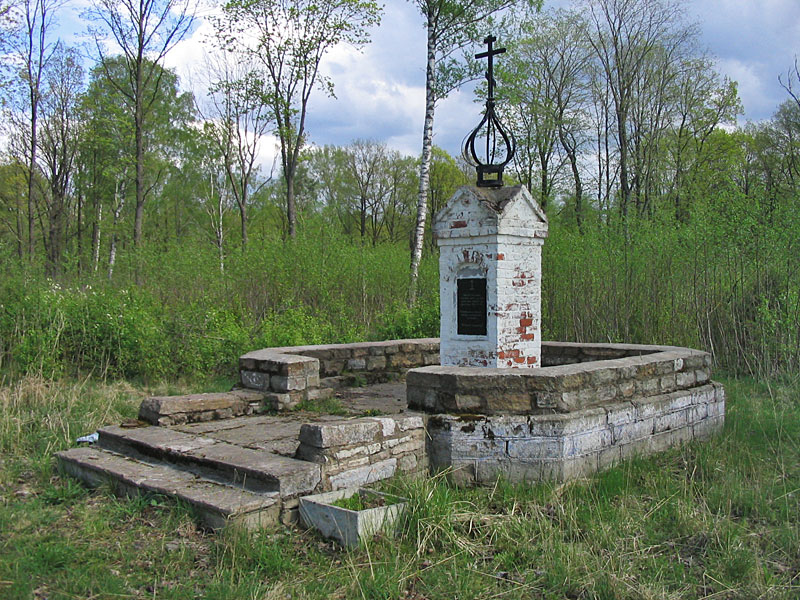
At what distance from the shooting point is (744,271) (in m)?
10.1

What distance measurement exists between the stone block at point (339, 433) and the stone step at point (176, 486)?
514mm

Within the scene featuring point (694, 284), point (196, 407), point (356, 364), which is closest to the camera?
point (196, 407)

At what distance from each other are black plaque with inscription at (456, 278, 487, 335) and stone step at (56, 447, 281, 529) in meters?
2.93

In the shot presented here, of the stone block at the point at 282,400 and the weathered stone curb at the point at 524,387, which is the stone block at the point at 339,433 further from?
the stone block at the point at 282,400

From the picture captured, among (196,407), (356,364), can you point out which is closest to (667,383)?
(356,364)

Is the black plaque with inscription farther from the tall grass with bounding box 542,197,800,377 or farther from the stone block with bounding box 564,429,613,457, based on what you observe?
the tall grass with bounding box 542,197,800,377

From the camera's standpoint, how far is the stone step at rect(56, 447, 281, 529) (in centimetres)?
412

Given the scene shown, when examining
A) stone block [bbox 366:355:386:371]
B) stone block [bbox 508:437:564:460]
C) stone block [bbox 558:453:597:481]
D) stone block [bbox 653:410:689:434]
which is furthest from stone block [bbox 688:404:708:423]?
stone block [bbox 366:355:386:371]

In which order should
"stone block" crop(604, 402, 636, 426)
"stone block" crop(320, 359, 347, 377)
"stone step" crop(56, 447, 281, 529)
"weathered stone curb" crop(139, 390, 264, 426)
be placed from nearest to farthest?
"stone step" crop(56, 447, 281, 529) < "stone block" crop(604, 402, 636, 426) < "weathered stone curb" crop(139, 390, 264, 426) < "stone block" crop(320, 359, 347, 377)

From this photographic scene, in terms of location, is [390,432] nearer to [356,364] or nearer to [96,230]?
[356,364]

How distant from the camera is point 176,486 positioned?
462cm

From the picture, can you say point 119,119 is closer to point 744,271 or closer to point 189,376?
point 189,376

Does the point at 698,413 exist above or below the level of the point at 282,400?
below

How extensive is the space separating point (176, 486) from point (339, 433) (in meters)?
1.19
